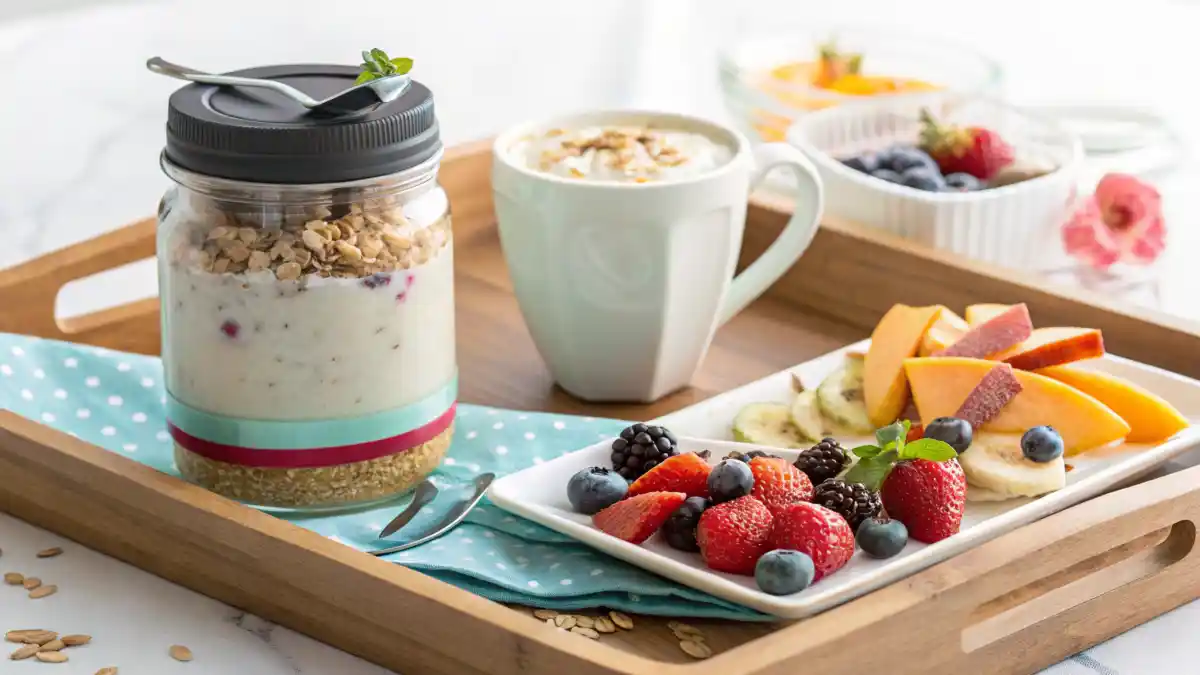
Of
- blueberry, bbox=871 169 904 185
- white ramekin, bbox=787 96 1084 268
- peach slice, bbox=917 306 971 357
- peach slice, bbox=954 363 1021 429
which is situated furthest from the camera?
blueberry, bbox=871 169 904 185

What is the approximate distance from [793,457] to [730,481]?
15 centimetres

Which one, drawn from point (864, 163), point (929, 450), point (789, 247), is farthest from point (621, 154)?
point (864, 163)

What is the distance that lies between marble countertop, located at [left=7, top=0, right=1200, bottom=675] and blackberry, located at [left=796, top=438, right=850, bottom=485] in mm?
773

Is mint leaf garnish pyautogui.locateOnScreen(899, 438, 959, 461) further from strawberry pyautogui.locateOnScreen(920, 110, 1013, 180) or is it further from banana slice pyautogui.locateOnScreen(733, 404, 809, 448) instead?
strawberry pyautogui.locateOnScreen(920, 110, 1013, 180)

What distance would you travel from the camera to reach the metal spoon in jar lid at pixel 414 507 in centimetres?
123

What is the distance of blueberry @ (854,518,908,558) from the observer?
44.3 inches

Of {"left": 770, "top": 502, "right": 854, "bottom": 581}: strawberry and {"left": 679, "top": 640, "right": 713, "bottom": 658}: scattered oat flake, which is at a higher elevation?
{"left": 770, "top": 502, "right": 854, "bottom": 581}: strawberry

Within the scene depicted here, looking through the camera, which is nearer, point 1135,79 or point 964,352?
point 964,352

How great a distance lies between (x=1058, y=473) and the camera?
124cm

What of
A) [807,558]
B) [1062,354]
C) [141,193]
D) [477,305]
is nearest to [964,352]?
[1062,354]

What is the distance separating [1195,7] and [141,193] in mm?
2243

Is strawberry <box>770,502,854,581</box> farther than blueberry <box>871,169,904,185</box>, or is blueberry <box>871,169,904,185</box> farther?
blueberry <box>871,169,904,185</box>

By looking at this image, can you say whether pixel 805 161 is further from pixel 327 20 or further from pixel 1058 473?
pixel 327 20

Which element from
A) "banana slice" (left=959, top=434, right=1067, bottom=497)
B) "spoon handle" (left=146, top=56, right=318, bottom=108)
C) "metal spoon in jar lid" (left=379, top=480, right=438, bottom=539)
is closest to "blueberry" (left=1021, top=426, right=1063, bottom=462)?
"banana slice" (left=959, top=434, right=1067, bottom=497)
